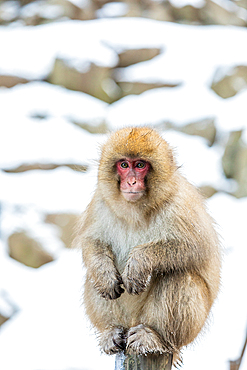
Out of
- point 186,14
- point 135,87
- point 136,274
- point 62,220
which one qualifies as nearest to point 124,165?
point 136,274

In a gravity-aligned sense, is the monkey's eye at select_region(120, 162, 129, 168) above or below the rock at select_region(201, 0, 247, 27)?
above

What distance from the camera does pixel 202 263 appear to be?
12.4 feet

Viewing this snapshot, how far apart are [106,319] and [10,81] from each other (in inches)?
344

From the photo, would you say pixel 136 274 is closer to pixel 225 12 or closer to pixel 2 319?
pixel 2 319

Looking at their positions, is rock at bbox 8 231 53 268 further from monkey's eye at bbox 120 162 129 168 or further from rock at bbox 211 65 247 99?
monkey's eye at bbox 120 162 129 168

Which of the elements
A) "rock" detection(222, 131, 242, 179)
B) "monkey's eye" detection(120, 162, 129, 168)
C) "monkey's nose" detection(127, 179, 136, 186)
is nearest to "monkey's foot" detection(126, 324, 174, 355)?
"monkey's nose" detection(127, 179, 136, 186)

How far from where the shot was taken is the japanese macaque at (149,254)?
3.56m

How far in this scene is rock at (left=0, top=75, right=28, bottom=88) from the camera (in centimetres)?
1151

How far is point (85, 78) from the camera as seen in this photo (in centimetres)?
1122

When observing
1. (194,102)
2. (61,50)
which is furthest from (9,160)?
(194,102)

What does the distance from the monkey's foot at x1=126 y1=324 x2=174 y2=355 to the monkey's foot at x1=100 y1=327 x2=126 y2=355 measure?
0.10m

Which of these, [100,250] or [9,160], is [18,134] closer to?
[9,160]

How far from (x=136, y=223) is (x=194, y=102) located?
7.72 metres

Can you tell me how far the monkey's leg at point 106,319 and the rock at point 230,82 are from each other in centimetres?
801
